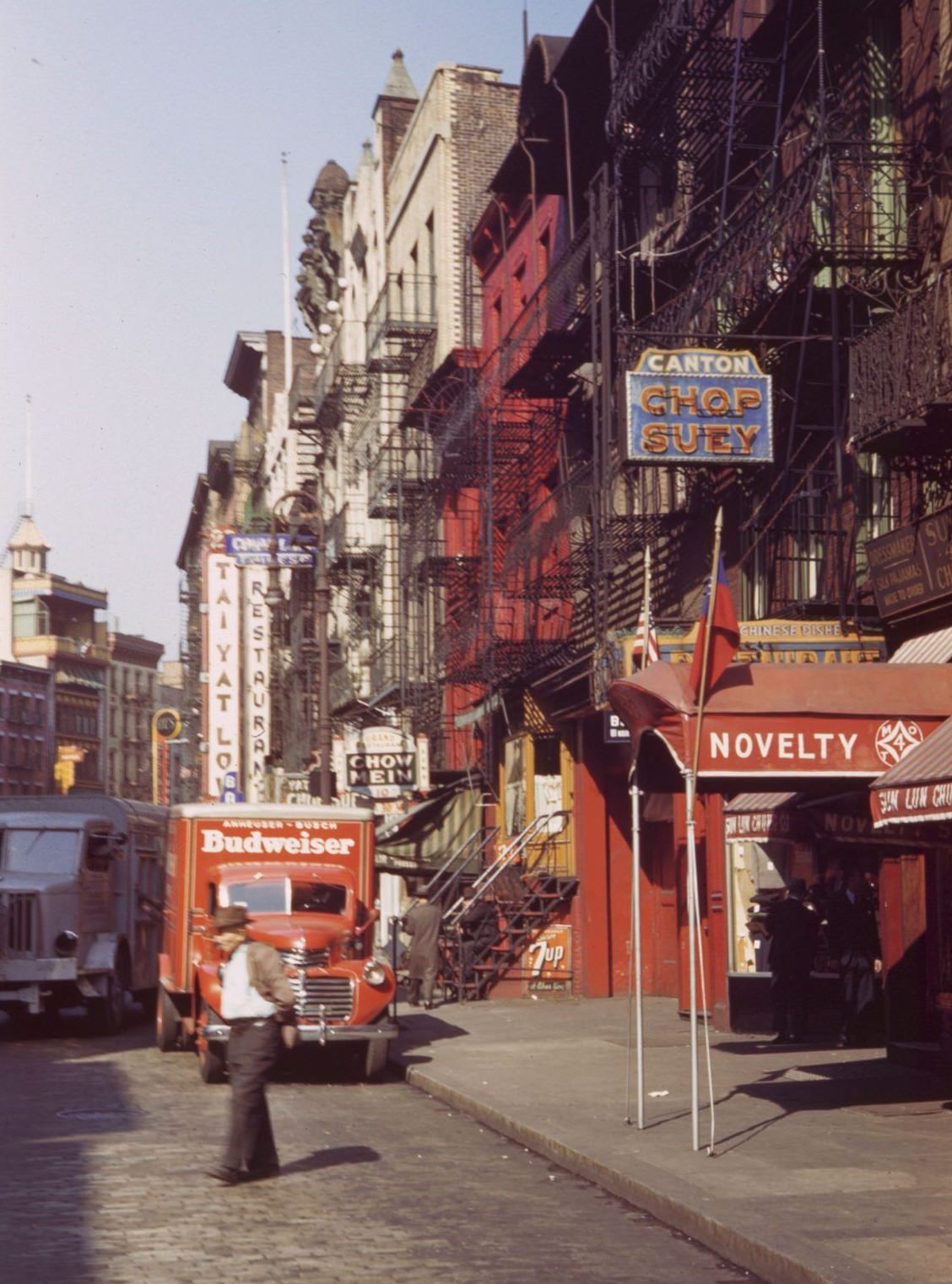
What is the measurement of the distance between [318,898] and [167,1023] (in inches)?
109

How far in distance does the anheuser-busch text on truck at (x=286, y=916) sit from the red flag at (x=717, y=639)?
24.8ft

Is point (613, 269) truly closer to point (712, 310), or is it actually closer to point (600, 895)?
point (712, 310)

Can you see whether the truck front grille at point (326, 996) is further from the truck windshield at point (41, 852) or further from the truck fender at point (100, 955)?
the truck windshield at point (41, 852)

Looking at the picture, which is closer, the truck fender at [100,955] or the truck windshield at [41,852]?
the truck fender at [100,955]

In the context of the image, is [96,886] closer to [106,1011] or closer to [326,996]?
[106,1011]

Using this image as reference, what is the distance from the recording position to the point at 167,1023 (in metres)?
23.5

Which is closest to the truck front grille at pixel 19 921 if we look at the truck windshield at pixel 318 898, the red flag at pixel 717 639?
the truck windshield at pixel 318 898

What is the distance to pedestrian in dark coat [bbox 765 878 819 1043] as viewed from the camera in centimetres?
2177

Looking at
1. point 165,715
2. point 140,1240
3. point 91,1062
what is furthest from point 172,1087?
point 165,715

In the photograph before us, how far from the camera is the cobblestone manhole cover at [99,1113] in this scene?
55.1ft

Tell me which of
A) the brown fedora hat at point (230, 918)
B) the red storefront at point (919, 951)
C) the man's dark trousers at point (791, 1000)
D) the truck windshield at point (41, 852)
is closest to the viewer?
the brown fedora hat at point (230, 918)

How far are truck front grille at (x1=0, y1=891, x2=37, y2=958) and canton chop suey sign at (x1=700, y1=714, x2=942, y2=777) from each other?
1496cm

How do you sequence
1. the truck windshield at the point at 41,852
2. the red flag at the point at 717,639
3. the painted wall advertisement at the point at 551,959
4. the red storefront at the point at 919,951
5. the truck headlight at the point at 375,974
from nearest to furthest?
the red flag at the point at 717,639
the red storefront at the point at 919,951
the truck headlight at the point at 375,974
the truck windshield at the point at 41,852
the painted wall advertisement at the point at 551,959

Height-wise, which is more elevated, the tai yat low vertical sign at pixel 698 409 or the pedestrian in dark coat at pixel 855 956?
the tai yat low vertical sign at pixel 698 409
